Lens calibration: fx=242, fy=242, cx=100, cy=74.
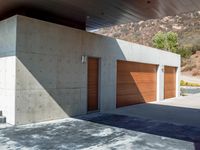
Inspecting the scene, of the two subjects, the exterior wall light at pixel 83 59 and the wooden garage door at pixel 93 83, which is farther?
the wooden garage door at pixel 93 83

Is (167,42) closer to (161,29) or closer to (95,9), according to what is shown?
(161,29)

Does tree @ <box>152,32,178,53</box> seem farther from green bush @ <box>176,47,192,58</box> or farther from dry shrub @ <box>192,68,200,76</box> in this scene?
green bush @ <box>176,47,192,58</box>

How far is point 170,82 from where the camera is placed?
14539mm

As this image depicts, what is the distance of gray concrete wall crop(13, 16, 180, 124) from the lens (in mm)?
6605

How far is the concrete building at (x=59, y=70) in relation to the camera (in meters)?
6.56

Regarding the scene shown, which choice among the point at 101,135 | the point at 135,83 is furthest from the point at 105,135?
the point at 135,83

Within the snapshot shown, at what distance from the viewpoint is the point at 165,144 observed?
16.3ft

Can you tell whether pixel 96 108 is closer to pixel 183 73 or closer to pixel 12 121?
pixel 12 121

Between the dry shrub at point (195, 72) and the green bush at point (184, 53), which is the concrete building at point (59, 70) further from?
the green bush at point (184, 53)

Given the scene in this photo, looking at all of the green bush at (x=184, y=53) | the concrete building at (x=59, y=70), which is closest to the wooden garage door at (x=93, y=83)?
the concrete building at (x=59, y=70)

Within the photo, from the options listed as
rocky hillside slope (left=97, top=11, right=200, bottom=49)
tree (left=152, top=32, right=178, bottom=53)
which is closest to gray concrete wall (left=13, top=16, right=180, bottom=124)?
tree (left=152, top=32, right=178, bottom=53)

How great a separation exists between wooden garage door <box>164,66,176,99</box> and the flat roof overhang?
6.10m

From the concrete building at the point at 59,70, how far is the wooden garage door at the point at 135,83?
0.04 metres

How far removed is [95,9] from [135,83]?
4657mm
